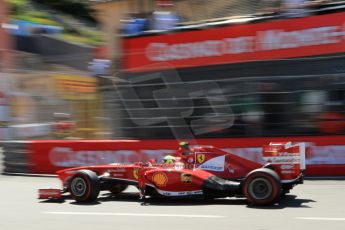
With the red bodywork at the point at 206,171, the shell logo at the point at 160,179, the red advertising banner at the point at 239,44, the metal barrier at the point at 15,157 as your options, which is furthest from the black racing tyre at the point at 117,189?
the red advertising banner at the point at 239,44

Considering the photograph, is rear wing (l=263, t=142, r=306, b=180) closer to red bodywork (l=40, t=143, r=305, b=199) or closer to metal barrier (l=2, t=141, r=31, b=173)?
red bodywork (l=40, t=143, r=305, b=199)

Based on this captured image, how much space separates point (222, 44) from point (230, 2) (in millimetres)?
2473

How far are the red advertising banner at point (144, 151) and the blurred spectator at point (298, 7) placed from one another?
301 centimetres

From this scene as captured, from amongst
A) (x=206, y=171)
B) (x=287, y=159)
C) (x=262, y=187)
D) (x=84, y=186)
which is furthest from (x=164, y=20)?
(x=262, y=187)

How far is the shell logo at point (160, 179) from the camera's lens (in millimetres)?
8281

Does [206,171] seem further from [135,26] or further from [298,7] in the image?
[135,26]

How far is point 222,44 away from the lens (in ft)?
45.1

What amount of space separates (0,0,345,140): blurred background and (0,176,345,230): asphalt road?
2499 millimetres

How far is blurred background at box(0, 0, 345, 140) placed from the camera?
1157 cm

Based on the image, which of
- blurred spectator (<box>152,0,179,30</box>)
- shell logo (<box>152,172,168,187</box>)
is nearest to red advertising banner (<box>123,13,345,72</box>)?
blurred spectator (<box>152,0,179,30</box>)

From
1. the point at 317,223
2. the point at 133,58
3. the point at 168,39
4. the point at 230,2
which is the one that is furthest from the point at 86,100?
the point at 317,223

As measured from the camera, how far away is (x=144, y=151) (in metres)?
12.6

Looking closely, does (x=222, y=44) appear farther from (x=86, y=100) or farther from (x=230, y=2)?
(x=86, y=100)

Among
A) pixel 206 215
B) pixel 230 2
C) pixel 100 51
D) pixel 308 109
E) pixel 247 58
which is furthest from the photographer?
pixel 100 51
